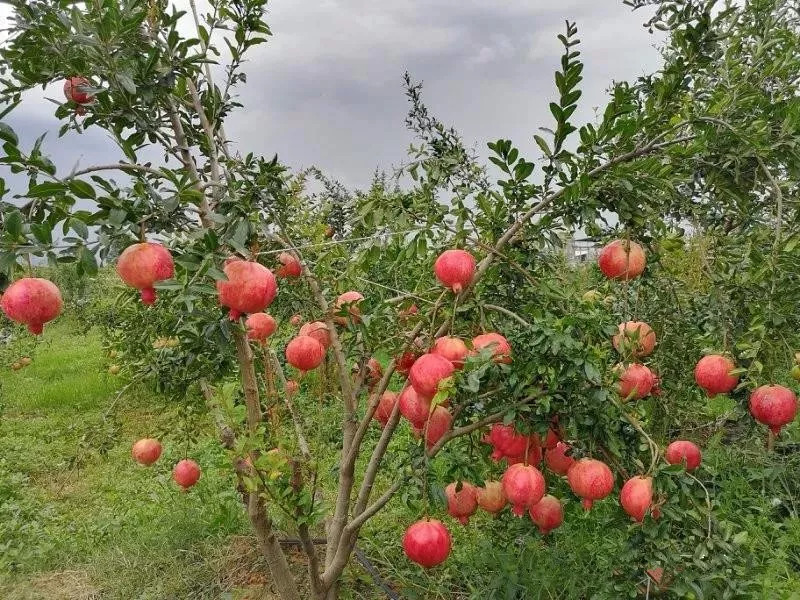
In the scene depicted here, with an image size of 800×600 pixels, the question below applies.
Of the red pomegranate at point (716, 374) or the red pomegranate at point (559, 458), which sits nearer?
the red pomegranate at point (559, 458)

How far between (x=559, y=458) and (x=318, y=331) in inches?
34.3

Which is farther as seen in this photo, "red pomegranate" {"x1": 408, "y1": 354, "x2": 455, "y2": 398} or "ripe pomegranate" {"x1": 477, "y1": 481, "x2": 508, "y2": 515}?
→ "ripe pomegranate" {"x1": 477, "y1": 481, "x2": 508, "y2": 515}

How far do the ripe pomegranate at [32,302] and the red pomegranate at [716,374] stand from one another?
175cm

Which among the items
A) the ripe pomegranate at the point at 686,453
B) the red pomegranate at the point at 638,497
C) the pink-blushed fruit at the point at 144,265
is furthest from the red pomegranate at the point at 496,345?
the ripe pomegranate at the point at 686,453

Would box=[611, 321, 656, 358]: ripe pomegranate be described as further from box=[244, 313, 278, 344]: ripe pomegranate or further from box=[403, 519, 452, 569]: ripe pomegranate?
box=[244, 313, 278, 344]: ripe pomegranate

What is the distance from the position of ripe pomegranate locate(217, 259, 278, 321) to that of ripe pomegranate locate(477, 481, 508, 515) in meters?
1.05

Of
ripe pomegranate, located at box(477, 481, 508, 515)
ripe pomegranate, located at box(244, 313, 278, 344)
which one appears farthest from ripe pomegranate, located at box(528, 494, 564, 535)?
ripe pomegranate, located at box(244, 313, 278, 344)

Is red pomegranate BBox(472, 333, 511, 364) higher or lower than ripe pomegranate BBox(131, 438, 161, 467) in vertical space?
higher

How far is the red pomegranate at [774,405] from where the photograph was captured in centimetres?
188

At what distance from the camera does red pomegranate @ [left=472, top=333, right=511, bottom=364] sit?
148 centimetres

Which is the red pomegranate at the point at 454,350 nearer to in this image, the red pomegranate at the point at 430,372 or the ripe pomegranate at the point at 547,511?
the red pomegranate at the point at 430,372

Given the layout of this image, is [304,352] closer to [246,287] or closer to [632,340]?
[246,287]

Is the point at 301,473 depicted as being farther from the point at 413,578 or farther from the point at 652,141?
the point at 652,141

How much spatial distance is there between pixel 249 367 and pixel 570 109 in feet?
3.98
